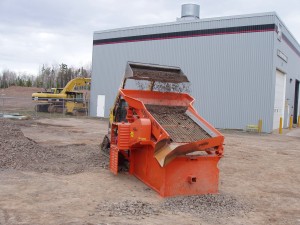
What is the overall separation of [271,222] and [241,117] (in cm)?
1901

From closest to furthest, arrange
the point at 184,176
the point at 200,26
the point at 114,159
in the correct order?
the point at 184,176
the point at 114,159
the point at 200,26

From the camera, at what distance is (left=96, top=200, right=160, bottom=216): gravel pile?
6327 millimetres

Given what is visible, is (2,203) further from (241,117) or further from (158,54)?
(158,54)

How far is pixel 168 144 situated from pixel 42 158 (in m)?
4.56

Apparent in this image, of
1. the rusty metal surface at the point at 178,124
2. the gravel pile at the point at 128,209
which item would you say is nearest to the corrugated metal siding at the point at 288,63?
the rusty metal surface at the point at 178,124

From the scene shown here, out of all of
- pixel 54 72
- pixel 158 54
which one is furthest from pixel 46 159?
pixel 54 72

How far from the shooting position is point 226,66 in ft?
84.5

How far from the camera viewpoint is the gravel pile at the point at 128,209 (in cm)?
633

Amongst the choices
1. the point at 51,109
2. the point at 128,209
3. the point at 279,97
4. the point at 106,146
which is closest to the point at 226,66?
the point at 279,97

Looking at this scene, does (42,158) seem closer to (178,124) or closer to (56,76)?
(178,124)

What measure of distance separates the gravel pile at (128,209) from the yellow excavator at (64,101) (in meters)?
25.0

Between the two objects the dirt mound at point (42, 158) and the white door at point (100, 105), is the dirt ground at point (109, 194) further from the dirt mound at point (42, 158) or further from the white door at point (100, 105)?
the white door at point (100, 105)

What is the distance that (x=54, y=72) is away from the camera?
7412cm

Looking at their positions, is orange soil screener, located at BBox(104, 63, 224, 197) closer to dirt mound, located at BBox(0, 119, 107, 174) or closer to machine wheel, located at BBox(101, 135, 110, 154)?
dirt mound, located at BBox(0, 119, 107, 174)
